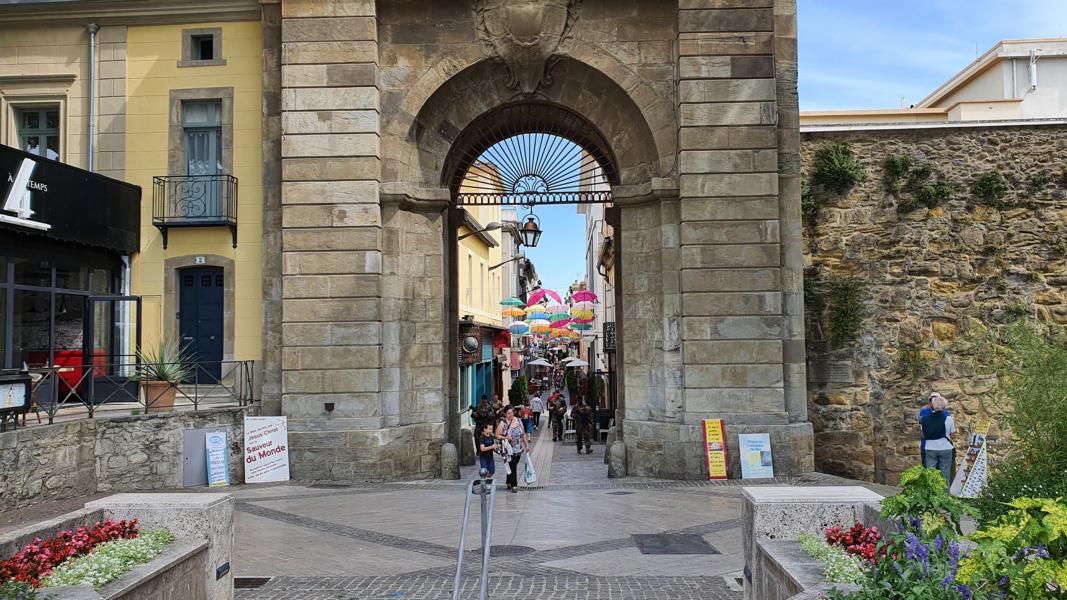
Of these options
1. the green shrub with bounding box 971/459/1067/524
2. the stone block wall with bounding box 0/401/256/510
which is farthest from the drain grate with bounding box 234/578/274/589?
the green shrub with bounding box 971/459/1067/524

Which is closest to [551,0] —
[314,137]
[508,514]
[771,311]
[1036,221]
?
[314,137]

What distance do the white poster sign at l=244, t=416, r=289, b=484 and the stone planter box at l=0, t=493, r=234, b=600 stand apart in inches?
295

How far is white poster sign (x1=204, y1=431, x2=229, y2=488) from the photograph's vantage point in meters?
14.2

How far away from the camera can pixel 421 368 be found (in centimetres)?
1595

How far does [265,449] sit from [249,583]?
264 inches

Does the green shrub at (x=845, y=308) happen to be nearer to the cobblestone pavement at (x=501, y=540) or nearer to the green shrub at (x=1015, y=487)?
the cobblestone pavement at (x=501, y=540)

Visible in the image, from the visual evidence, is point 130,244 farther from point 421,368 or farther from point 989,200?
point 989,200

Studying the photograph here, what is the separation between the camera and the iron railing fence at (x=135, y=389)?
14.0 metres

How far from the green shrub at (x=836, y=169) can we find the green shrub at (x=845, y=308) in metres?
2.00

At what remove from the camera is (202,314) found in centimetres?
1655

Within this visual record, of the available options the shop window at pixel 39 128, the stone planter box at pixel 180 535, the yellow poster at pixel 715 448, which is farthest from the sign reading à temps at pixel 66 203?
the yellow poster at pixel 715 448

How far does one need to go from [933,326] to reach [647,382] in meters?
6.45

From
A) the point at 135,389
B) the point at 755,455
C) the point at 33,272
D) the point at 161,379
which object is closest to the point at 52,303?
the point at 33,272

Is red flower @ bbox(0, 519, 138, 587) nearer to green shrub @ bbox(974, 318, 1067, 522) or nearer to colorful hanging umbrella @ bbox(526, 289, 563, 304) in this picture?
green shrub @ bbox(974, 318, 1067, 522)
